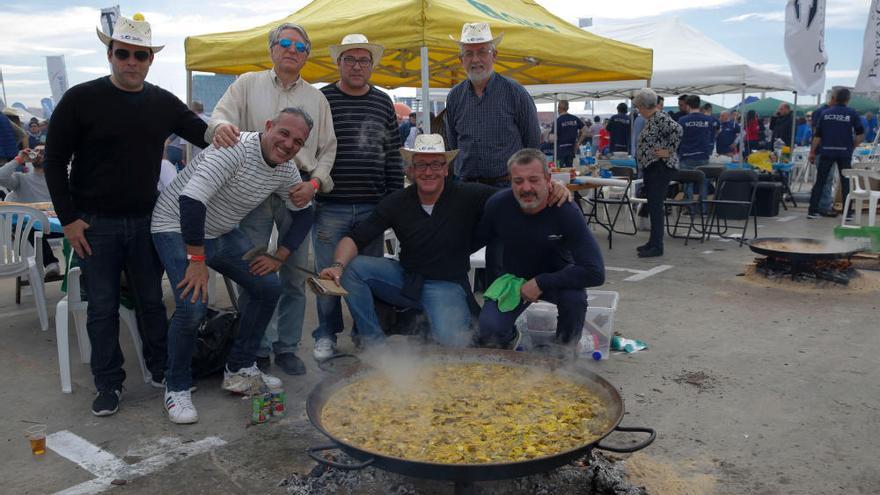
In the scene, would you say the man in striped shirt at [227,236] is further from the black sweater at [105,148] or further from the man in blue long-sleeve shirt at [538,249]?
the man in blue long-sleeve shirt at [538,249]

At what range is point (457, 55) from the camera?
774 centimetres

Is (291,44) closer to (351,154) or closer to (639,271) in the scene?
(351,154)

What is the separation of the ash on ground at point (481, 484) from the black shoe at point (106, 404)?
1429mm

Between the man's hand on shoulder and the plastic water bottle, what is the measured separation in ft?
Answer: 8.52

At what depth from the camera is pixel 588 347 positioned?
449 cm

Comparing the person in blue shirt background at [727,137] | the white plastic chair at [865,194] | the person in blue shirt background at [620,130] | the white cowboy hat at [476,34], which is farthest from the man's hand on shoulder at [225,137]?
the person in blue shirt background at [727,137]

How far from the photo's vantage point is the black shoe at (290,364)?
424 cm

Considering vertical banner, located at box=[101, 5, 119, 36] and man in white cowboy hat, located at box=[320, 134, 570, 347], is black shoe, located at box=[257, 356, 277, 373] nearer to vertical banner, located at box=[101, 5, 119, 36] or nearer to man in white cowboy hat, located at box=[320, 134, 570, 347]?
man in white cowboy hat, located at box=[320, 134, 570, 347]

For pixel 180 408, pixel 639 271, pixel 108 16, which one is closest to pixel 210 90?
pixel 108 16

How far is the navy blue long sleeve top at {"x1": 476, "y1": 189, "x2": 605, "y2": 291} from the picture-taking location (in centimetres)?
375

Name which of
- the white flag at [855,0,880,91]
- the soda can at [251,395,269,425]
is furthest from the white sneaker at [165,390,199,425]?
the white flag at [855,0,880,91]

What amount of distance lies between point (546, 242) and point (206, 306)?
200cm

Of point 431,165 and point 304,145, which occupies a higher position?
point 304,145

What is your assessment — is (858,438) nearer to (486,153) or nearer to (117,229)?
(486,153)
